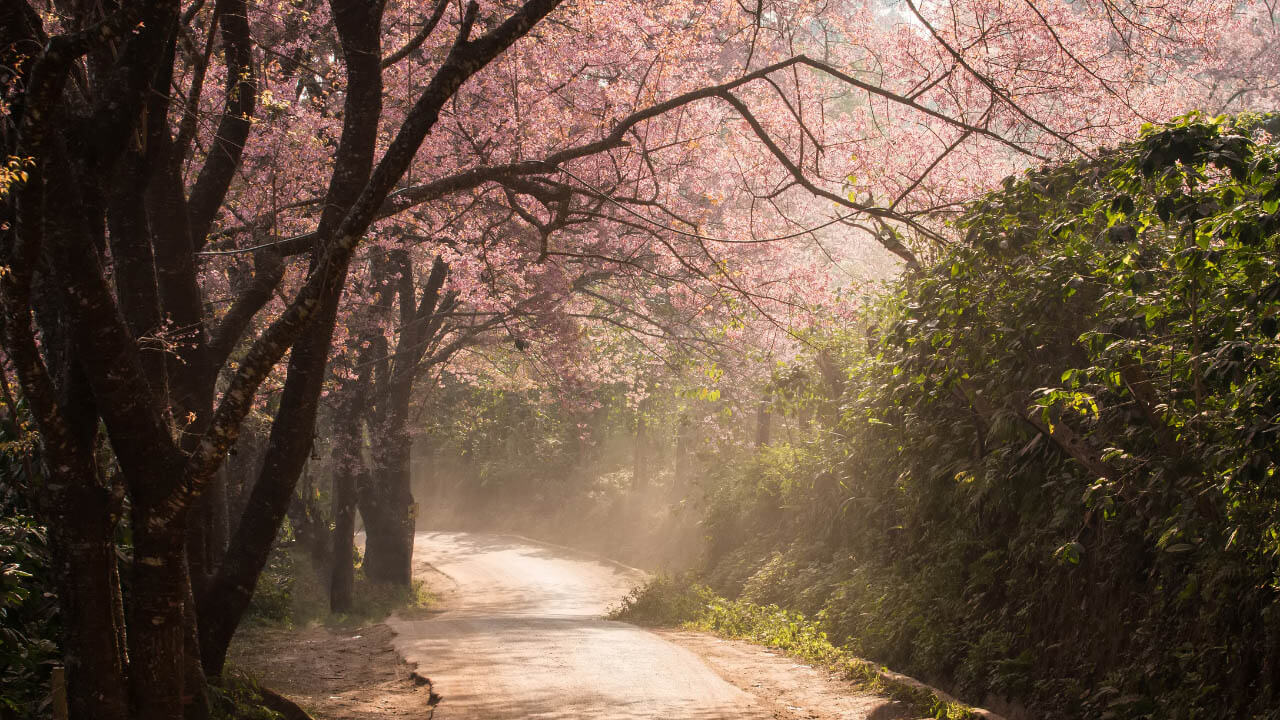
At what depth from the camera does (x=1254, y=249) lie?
455 centimetres

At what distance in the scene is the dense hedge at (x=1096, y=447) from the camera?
4.89m

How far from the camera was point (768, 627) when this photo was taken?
12156 mm

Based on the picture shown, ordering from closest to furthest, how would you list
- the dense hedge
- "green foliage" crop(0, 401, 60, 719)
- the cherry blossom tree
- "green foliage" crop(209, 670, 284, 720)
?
the cherry blossom tree < the dense hedge < "green foliage" crop(0, 401, 60, 719) < "green foliage" crop(209, 670, 284, 720)

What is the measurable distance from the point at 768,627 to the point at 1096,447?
623 centimetres

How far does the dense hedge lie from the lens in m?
4.89

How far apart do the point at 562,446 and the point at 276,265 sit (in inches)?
1241

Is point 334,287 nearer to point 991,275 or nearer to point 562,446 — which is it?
point 991,275

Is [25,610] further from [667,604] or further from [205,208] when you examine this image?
[667,604]

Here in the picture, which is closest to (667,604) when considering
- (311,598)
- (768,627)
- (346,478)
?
(768,627)

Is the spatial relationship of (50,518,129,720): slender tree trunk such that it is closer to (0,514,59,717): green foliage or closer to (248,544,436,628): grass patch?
(0,514,59,717): green foliage

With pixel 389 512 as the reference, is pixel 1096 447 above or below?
above

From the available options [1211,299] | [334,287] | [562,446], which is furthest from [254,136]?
[562,446]

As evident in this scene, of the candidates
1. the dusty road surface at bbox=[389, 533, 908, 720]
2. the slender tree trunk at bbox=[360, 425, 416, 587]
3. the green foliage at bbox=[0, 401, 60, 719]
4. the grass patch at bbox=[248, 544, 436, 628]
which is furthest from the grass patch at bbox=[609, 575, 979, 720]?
the green foliage at bbox=[0, 401, 60, 719]

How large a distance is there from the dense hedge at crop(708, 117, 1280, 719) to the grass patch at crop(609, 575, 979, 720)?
1.25 ft
